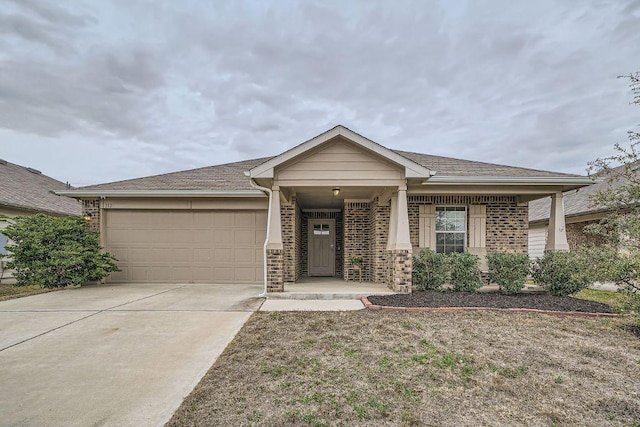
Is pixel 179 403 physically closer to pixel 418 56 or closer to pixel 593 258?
pixel 593 258

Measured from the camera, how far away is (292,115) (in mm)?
18656

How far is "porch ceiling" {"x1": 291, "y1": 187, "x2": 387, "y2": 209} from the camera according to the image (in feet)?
27.7

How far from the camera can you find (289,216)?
9406mm

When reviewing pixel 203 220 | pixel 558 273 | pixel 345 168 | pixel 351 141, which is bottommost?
pixel 558 273

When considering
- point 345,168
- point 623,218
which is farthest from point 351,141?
point 623,218

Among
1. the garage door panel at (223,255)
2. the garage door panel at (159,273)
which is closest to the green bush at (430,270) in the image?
the garage door panel at (223,255)

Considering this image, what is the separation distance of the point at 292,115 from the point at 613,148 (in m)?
15.7

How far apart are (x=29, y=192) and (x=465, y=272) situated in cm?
1616

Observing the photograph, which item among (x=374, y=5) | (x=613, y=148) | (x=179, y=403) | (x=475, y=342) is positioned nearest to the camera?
(x=179, y=403)

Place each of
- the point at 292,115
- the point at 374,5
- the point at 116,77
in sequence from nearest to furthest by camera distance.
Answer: the point at 374,5 < the point at 116,77 < the point at 292,115

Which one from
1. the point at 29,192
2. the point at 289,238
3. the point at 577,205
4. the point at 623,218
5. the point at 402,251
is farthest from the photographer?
the point at 29,192

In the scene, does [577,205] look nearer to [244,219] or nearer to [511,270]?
[511,270]

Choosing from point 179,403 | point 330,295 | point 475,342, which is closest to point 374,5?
point 330,295

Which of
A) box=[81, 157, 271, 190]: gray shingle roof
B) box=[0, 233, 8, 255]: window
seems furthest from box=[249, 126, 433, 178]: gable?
box=[0, 233, 8, 255]: window
